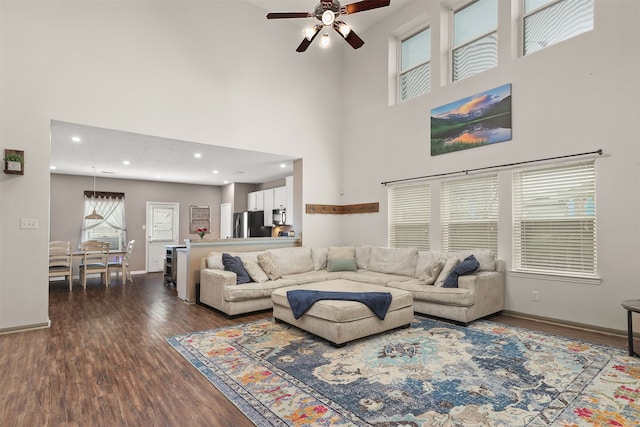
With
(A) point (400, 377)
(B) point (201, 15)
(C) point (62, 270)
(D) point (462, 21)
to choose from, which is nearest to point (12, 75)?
(B) point (201, 15)


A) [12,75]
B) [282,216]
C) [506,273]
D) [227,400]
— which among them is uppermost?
[12,75]

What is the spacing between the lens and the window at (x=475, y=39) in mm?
5098

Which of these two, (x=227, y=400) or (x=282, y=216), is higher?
(x=282, y=216)

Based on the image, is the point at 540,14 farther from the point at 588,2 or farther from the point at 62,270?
the point at 62,270

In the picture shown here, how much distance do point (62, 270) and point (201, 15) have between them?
5350mm

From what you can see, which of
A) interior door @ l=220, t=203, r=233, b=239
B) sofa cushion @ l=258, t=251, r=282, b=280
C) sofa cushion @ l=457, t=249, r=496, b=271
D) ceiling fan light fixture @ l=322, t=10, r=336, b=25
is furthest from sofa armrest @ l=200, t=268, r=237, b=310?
interior door @ l=220, t=203, r=233, b=239

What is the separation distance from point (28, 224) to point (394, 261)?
4.89m

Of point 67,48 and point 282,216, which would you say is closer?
point 67,48

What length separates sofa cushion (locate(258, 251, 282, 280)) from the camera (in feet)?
16.8

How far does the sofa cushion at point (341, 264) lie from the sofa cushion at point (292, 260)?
35cm

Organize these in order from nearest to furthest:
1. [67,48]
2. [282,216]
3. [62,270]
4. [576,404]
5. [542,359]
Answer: [576,404] < [542,359] < [67,48] < [62,270] < [282,216]

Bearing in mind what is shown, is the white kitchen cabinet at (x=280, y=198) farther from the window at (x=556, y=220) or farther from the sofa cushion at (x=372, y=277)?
the window at (x=556, y=220)

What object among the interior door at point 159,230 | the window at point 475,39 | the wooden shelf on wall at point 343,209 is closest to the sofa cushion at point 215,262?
the wooden shelf on wall at point 343,209

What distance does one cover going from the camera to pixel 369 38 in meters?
6.87
